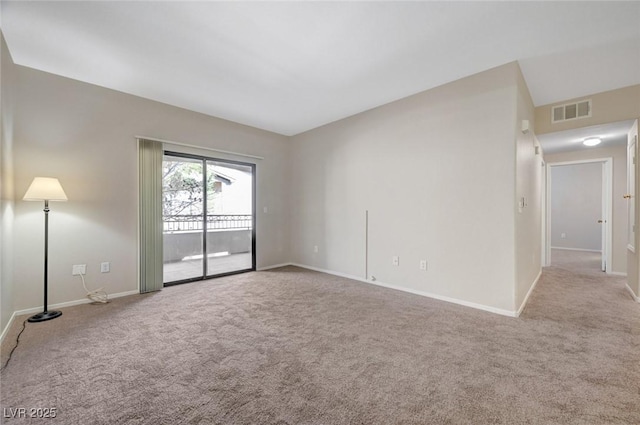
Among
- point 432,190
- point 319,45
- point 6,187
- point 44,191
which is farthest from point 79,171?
Result: point 432,190

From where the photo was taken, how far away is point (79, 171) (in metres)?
3.19

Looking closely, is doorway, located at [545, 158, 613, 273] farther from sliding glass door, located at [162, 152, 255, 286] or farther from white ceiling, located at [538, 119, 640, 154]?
sliding glass door, located at [162, 152, 255, 286]

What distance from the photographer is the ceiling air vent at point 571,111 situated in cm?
343

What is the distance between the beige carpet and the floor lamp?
195 mm

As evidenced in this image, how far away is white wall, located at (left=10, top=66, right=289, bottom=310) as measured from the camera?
2.87 metres

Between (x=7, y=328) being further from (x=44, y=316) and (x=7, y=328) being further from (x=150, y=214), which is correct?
(x=150, y=214)

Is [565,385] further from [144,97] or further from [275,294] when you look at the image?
[144,97]

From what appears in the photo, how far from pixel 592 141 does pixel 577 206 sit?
399 centimetres

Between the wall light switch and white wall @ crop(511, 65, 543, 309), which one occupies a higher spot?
white wall @ crop(511, 65, 543, 309)

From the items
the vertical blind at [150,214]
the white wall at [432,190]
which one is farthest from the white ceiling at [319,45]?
the vertical blind at [150,214]

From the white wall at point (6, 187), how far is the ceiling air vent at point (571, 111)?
6.42m

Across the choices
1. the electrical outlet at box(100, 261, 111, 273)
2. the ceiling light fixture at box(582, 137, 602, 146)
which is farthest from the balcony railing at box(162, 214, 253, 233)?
the ceiling light fixture at box(582, 137, 602, 146)

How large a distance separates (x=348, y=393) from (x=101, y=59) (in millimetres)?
3885

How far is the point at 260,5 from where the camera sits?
1.99 meters
